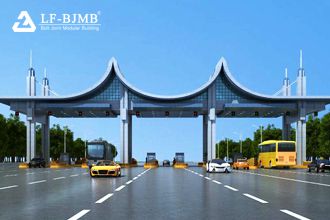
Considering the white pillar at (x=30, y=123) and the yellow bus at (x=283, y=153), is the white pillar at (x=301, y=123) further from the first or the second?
the white pillar at (x=30, y=123)

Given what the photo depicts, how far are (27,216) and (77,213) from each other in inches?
40.0

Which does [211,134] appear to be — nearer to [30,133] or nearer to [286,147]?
[286,147]

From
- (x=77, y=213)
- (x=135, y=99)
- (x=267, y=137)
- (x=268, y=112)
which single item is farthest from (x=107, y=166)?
(x=267, y=137)

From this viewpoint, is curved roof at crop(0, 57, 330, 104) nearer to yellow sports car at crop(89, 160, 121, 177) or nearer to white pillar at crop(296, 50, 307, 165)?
white pillar at crop(296, 50, 307, 165)

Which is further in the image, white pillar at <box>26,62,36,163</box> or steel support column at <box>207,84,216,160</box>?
white pillar at <box>26,62,36,163</box>

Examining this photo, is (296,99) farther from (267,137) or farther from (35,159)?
(267,137)

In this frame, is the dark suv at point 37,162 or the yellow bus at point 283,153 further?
the dark suv at point 37,162

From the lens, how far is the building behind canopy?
60812 mm

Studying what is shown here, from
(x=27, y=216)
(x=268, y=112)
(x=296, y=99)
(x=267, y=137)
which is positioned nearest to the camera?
(x=27, y=216)

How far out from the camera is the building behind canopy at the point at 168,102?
200ft

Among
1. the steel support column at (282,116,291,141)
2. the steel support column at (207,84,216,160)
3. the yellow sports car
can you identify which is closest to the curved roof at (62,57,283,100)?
the steel support column at (207,84,216,160)

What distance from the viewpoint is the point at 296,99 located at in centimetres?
6047

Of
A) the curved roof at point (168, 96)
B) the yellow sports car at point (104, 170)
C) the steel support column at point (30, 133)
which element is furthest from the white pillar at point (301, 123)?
the yellow sports car at point (104, 170)

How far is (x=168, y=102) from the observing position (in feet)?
206
